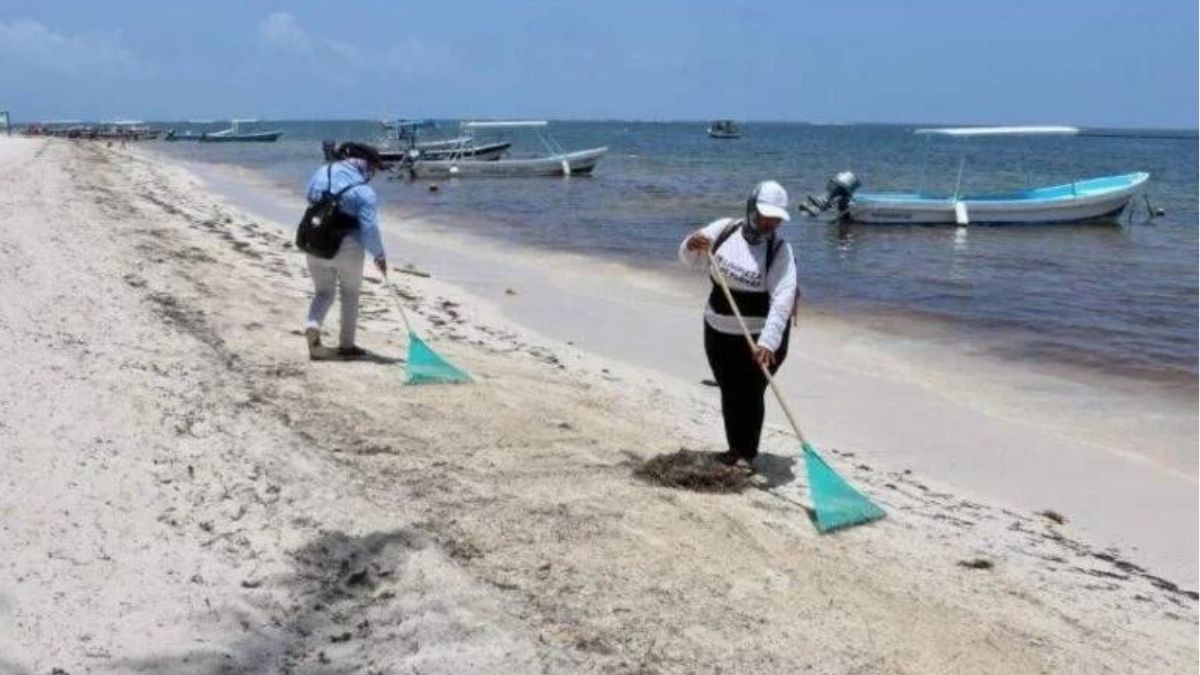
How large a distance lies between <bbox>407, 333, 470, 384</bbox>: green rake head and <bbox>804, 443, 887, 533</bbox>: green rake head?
2.89 meters

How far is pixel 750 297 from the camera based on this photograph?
5.77 metres

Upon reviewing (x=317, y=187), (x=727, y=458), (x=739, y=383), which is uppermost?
(x=317, y=187)

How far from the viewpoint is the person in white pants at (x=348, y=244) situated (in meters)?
7.62

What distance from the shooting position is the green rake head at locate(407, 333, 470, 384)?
7543mm

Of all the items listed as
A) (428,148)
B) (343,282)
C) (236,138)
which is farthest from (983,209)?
(236,138)

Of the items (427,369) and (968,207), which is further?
(968,207)

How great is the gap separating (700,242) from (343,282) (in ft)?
10.5

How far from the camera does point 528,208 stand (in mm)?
29797

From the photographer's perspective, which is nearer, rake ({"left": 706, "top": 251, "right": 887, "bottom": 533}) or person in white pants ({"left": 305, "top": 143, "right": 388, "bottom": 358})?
rake ({"left": 706, "top": 251, "right": 887, "bottom": 533})

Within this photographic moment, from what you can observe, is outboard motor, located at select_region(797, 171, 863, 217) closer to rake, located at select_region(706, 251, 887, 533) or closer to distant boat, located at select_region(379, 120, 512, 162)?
distant boat, located at select_region(379, 120, 512, 162)

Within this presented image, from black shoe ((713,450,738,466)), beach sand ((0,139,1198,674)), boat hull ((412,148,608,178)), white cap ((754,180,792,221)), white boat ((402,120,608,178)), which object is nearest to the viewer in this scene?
beach sand ((0,139,1198,674))

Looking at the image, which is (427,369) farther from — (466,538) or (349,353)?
(466,538)

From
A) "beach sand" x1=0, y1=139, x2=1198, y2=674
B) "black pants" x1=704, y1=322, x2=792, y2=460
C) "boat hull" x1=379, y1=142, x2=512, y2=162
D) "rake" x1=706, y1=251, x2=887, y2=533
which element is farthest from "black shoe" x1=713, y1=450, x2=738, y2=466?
"boat hull" x1=379, y1=142, x2=512, y2=162

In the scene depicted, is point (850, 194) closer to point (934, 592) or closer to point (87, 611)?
point (934, 592)
